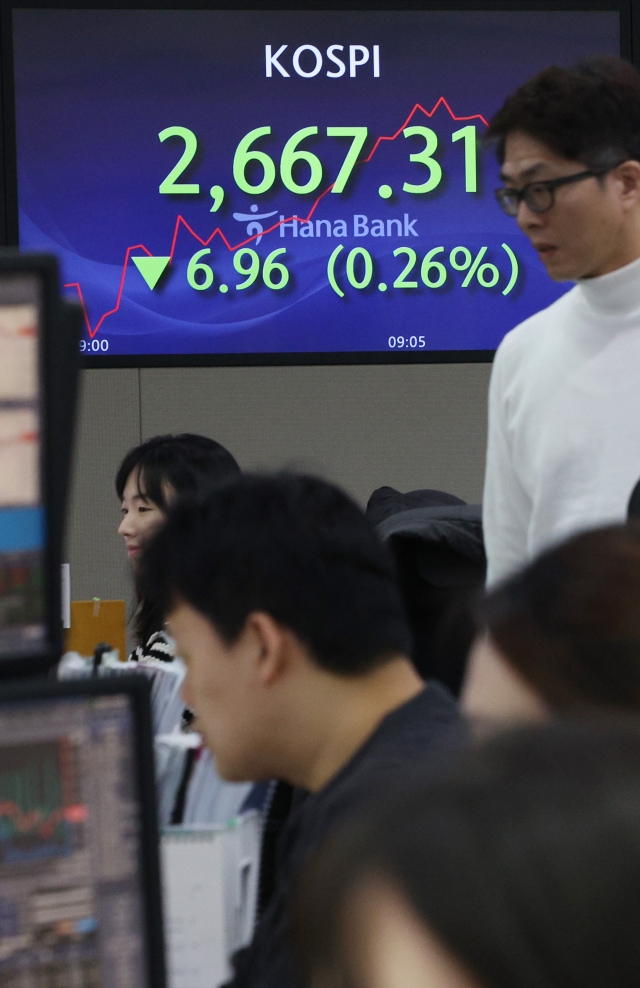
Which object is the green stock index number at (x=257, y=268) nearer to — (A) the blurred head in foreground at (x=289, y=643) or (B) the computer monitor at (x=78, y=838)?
(A) the blurred head in foreground at (x=289, y=643)

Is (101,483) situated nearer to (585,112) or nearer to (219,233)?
(219,233)

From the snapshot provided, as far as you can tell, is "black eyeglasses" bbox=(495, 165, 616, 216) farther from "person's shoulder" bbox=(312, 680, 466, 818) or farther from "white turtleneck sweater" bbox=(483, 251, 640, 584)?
"person's shoulder" bbox=(312, 680, 466, 818)

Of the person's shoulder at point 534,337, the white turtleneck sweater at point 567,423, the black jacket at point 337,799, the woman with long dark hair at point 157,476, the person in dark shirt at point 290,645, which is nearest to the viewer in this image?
the black jacket at point 337,799

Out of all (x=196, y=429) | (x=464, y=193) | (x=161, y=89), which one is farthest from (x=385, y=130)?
(x=196, y=429)

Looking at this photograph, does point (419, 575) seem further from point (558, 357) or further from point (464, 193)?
point (464, 193)

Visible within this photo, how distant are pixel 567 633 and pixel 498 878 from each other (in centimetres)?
49

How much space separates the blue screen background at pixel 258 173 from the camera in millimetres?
3156

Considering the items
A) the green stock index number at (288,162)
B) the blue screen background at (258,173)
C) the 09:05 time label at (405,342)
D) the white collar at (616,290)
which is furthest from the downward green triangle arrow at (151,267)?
the white collar at (616,290)

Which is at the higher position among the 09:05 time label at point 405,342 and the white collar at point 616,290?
the 09:05 time label at point 405,342

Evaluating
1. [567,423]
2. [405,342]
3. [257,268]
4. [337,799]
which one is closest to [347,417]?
[405,342]

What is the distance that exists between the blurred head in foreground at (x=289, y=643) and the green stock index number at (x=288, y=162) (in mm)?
2133

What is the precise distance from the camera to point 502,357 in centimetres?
167

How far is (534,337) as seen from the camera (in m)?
1.64

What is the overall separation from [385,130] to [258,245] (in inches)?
16.2
